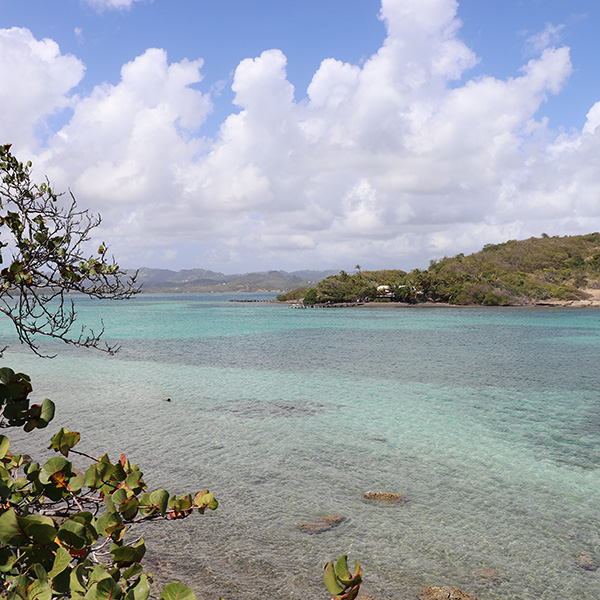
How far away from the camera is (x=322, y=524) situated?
27.4 feet

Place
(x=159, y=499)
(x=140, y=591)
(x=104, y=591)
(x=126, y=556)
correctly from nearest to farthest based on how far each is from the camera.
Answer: (x=104, y=591)
(x=140, y=591)
(x=126, y=556)
(x=159, y=499)

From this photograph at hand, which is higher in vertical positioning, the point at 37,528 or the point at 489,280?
the point at 489,280

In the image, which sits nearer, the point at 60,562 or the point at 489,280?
the point at 60,562

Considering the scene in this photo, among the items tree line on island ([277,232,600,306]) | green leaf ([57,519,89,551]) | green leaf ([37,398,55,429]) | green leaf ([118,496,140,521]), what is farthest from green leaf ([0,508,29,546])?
tree line on island ([277,232,600,306])

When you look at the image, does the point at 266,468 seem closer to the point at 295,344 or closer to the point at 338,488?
the point at 338,488

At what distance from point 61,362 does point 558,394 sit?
86.9 feet

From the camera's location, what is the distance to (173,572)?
686cm

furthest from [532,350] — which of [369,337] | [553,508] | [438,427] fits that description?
[553,508]

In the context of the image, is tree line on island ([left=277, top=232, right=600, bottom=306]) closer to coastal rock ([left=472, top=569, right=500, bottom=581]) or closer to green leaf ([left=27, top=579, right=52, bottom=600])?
coastal rock ([left=472, top=569, right=500, bottom=581])

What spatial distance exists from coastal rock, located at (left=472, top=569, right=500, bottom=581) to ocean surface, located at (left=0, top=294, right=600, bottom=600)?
4cm

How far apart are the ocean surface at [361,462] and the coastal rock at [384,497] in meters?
0.22

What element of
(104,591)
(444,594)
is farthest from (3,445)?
(444,594)

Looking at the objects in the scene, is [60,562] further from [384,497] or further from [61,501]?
[384,497]

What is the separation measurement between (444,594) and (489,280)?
10969cm
